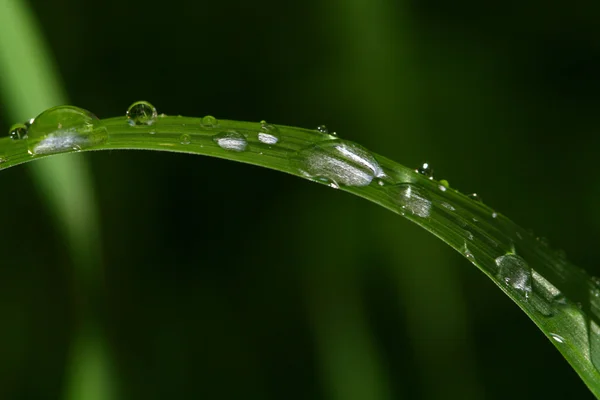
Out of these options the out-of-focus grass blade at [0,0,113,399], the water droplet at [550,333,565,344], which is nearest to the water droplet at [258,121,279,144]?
the water droplet at [550,333,565,344]

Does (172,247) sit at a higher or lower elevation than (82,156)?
lower

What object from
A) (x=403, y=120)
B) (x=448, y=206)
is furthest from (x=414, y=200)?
(x=403, y=120)

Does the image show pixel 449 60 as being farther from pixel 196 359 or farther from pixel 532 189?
pixel 196 359

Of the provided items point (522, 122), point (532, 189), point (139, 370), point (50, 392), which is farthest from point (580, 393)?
point (50, 392)

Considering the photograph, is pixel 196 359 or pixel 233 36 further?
pixel 233 36

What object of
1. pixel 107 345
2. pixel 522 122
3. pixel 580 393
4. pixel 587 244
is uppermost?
pixel 522 122

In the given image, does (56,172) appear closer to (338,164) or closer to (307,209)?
(307,209)
